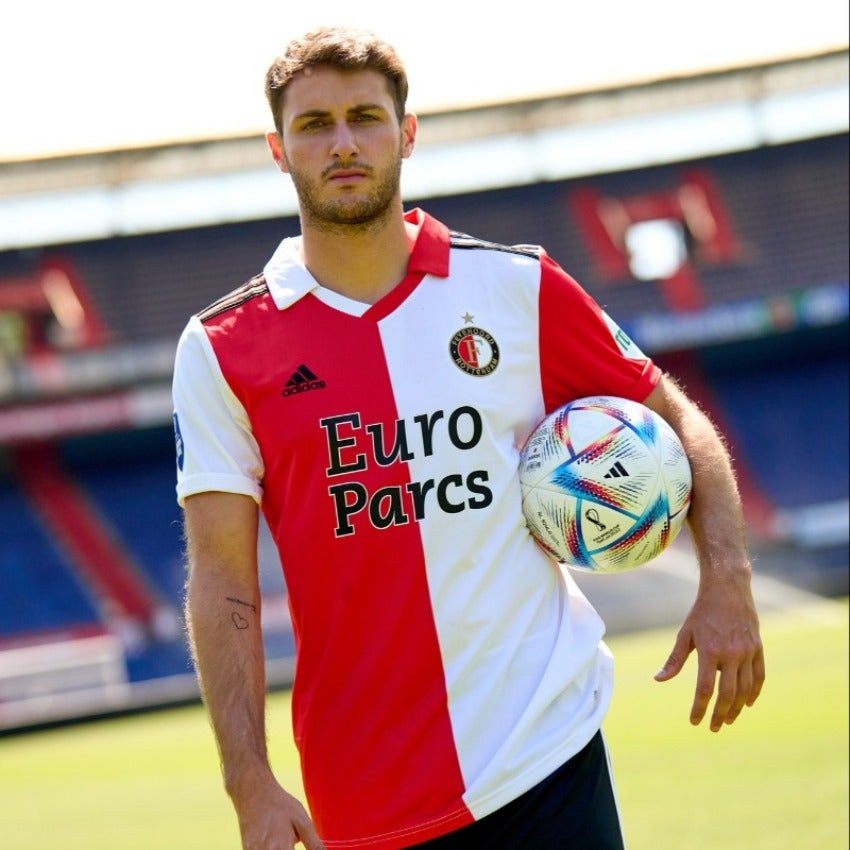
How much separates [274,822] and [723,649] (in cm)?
92

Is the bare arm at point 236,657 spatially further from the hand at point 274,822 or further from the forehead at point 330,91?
the forehead at point 330,91

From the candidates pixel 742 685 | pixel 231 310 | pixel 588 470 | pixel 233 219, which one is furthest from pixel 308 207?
pixel 233 219

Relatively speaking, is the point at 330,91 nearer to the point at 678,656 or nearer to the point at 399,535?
the point at 399,535

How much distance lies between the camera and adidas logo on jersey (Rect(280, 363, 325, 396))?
2.94 metres

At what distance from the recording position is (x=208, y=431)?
2934 mm

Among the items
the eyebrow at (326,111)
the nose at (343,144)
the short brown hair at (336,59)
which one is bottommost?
the nose at (343,144)

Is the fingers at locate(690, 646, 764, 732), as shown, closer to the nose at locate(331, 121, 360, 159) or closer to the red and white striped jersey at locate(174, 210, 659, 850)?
the red and white striped jersey at locate(174, 210, 659, 850)

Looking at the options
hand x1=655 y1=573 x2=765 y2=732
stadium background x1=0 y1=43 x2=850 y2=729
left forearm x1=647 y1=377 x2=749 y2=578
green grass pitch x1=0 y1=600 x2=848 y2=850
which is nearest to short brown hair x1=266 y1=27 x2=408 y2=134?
left forearm x1=647 y1=377 x2=749 y2=578

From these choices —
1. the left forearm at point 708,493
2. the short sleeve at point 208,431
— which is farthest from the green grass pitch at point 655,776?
the short sleeve at point 208,431

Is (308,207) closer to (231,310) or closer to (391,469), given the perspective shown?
(231,310)

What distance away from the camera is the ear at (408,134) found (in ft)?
10.1

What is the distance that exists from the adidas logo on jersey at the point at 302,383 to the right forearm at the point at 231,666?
40cm

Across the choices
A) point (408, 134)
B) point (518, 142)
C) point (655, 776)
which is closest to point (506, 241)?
point (518, 142)

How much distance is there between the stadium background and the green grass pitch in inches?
376
